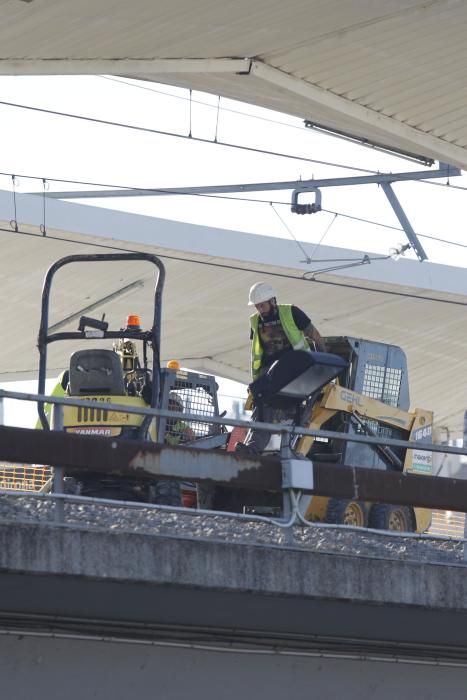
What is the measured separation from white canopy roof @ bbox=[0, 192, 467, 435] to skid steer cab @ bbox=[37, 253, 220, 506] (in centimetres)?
1597

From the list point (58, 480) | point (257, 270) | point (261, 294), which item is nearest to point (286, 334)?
point (261, 294)

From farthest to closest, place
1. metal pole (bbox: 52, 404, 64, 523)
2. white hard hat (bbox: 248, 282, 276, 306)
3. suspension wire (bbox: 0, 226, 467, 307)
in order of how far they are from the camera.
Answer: suspension wire (bbox: 0, 226, 467, 307) < white hard hat (bbox: 248, 282, 276, 306) < metal pole (bbox: 52, 404, 64, 523)

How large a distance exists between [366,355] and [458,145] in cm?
815

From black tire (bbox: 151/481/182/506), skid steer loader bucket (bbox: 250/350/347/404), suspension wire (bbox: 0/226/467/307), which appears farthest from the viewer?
suspension wire (bbox: 0/226/467/307)

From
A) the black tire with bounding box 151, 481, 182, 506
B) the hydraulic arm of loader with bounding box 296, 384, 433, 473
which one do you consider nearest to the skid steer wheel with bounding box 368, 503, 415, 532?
the hydraulic arm of loader with bounding box 296, 384, 433, 473

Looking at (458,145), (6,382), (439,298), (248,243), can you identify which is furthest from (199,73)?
(6,382)

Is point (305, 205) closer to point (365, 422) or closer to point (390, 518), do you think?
point (365, 422)

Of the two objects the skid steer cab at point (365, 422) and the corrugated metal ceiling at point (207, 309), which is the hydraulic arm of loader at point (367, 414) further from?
the corrugated metal ceiling at point (207, 309)

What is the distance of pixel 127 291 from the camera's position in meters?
33.8

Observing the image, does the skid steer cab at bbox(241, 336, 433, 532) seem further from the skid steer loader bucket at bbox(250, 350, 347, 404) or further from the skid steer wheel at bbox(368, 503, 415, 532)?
the skid steer loader bucket at bbox(250, 350, 347, 404)

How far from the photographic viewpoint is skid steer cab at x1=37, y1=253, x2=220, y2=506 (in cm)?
1167

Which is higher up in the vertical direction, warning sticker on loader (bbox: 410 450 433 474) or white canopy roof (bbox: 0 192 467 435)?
white canopy roof (bbox: 0 192 467 435)

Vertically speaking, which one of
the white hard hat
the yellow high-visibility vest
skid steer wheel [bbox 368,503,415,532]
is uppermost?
the white hard hat

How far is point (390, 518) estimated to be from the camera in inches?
543
